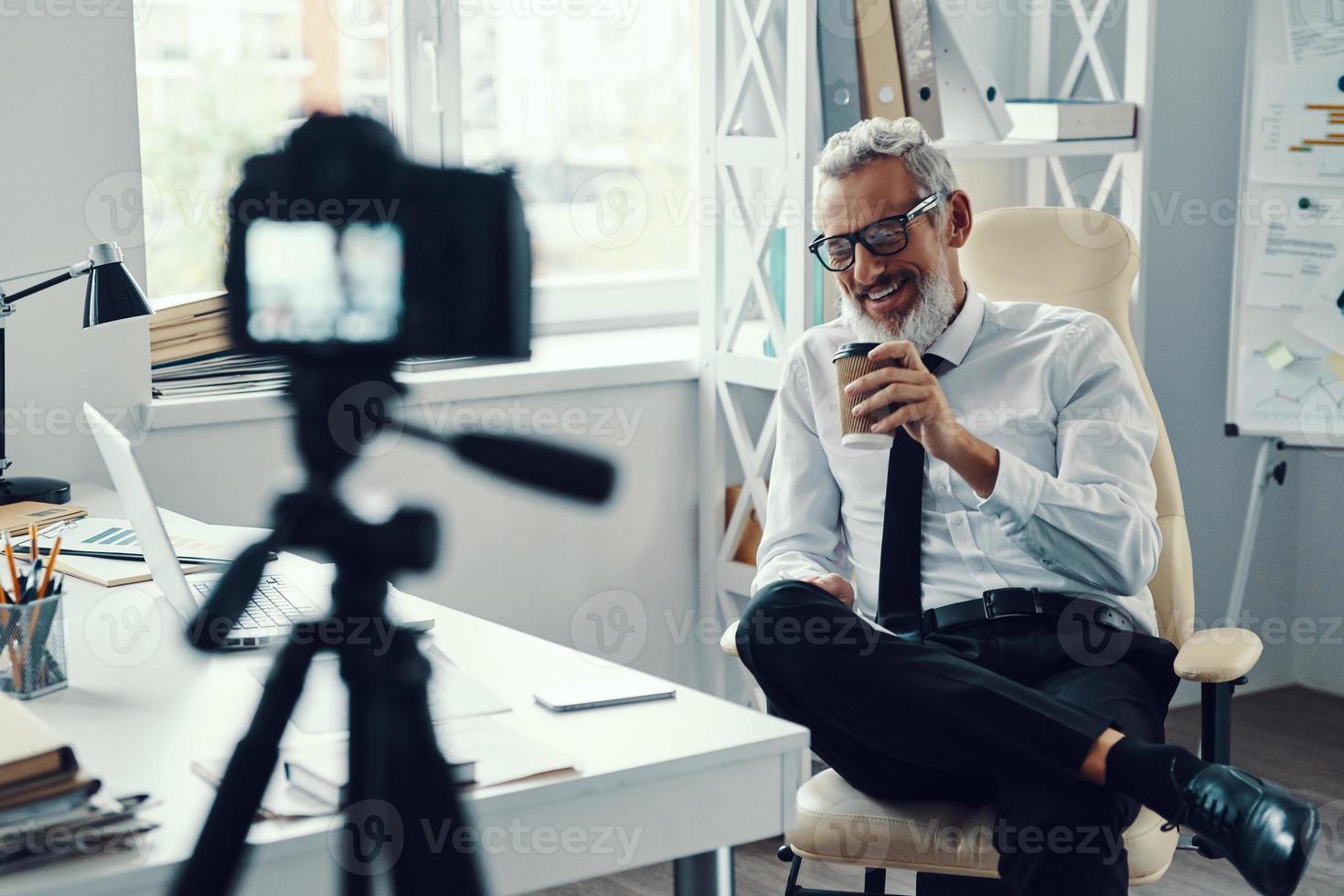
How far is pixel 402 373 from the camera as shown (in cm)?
236

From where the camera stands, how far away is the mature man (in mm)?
1545

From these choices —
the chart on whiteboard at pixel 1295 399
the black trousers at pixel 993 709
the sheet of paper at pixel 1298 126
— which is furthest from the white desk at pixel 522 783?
the sheet of paper at pixel 1298 126

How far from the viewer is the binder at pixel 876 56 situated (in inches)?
96.6

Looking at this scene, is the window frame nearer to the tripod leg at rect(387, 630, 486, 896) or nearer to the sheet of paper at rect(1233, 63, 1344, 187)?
the sheet of paper at rect(1233, 63, 1344, 187)

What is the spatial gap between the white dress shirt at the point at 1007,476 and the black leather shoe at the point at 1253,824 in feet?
1.24

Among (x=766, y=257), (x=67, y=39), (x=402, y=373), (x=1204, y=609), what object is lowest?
(x=1204, y=609)

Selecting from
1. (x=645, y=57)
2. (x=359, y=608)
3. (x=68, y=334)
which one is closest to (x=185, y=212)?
(x=68, y=334)

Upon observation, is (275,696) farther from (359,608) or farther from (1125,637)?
(1125,637)

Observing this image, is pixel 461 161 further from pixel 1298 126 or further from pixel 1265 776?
pixel 1265 776

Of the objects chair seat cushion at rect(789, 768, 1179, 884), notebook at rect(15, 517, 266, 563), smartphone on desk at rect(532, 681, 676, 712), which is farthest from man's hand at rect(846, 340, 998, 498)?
notebook at rect(15, 517, 266, 563)

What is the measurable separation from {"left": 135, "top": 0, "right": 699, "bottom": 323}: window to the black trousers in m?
0.94

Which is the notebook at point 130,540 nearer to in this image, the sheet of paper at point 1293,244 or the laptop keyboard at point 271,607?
the laptop keyboard at point 271,607

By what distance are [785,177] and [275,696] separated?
4.94 ft

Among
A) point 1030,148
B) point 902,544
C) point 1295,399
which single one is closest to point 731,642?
point 902,544
